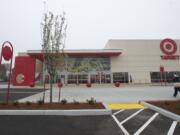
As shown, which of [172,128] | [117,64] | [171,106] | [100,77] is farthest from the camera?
[117,64]

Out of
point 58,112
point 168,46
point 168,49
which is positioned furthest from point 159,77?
point 58,112

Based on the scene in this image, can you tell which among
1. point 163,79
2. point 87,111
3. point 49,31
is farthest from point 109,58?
point 87,111

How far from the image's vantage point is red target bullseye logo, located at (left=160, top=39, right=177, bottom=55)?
3969cm

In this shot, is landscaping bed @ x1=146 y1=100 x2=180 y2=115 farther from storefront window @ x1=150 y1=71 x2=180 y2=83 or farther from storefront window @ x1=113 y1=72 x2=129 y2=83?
storefront window @ x1=150 y1=71 x2=180 y2=83

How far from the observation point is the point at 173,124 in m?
5.93

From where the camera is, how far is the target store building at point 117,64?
3556 centimetres

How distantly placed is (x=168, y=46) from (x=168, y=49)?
783mm

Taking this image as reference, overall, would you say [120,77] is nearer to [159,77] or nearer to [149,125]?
[159,77]

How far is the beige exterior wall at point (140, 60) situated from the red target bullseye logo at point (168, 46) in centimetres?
87

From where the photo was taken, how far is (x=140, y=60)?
1523 inches

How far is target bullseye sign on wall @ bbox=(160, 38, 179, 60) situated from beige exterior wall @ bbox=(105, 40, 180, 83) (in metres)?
0.69

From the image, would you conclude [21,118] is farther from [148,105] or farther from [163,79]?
[163,79]

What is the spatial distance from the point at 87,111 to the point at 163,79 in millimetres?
34910

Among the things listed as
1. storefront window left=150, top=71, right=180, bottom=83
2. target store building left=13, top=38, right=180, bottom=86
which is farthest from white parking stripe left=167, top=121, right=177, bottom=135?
storefront window left=150, top=71, right=180, bottom=83
